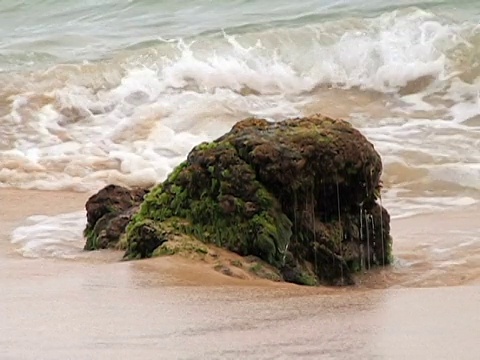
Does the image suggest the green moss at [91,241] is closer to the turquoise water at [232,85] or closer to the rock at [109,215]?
the rock at [109,215]

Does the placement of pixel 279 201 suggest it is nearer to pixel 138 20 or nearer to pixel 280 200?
pixel 280 200

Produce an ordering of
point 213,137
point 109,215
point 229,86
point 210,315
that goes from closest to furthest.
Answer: point 210,315 < point 109,215 < point 213,137 < point 229,86

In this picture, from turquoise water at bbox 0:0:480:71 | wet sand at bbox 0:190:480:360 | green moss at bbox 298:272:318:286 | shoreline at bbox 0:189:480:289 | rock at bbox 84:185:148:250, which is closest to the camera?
wet sand at bbox 0:190:480:360

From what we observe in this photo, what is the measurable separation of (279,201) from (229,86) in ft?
23.4

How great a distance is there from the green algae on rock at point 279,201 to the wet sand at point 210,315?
0.79ft

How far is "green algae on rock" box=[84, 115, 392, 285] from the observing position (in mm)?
4859

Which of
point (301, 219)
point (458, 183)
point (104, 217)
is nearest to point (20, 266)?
point (104, 217)

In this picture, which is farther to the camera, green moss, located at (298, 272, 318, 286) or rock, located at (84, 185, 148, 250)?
rock, located at (84, 185, 148, 250)

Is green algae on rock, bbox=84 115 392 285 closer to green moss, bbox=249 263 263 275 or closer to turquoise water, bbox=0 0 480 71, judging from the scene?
green moss, bbox=249 263 263 275

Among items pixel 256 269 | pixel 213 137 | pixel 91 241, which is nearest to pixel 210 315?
pixel 256 269

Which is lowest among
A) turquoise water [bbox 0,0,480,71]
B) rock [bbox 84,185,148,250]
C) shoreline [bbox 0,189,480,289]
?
shoreline [bbox 0,189,480,289]

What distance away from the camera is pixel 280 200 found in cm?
493

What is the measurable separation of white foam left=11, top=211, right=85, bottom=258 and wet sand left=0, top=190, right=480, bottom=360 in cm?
37

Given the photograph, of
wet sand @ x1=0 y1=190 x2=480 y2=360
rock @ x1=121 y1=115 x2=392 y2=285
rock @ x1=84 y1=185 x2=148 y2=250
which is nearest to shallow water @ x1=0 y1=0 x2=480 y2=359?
wet sand @ x1=0 y1=190 x2=480 y2=360
